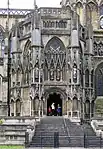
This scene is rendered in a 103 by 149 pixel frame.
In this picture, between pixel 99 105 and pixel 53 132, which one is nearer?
pixel 53 132

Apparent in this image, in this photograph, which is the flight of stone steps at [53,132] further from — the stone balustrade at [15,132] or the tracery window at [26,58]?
the tracery window at [26,58]

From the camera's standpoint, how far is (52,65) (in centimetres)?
5462

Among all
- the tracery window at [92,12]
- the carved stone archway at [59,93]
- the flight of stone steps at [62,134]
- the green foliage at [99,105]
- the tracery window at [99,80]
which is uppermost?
the tracery window at [92,12]

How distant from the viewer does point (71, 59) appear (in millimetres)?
53844

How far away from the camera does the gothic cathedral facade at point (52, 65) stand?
174 feet

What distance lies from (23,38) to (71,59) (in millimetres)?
7451

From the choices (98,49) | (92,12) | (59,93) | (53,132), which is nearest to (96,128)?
(53,132)

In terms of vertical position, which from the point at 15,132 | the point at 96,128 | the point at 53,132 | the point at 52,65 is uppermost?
the point at 52,65

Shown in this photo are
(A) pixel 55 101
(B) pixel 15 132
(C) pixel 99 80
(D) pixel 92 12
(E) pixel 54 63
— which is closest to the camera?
(B) pixel 15 132

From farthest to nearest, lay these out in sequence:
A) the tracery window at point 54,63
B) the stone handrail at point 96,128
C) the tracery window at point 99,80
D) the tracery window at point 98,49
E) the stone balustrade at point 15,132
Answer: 1. the tracery window at point 98,49
2. the tracery window at point 99,80
3. the tracery window at point 54,63
4. the stone handrail at point 96,128
5. the stone balustrade at point 15,132

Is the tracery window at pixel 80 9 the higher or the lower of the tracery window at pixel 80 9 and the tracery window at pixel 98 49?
the higher

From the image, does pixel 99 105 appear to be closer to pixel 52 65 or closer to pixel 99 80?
pixel 99 80

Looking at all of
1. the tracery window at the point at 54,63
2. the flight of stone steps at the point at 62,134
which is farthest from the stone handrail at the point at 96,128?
the tracery window at the point at 54,63

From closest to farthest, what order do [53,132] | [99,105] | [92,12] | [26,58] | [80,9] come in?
[53,132] < [99,105] < [26,58] < [80,9] < [92,12]
